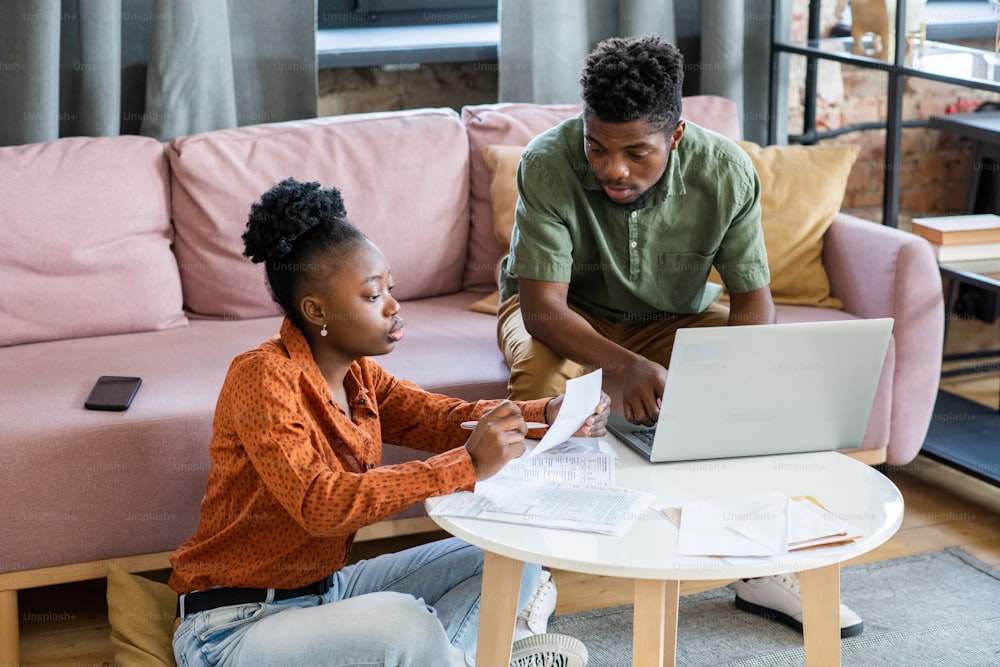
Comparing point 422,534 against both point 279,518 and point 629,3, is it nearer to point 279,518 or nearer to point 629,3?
point 279,518

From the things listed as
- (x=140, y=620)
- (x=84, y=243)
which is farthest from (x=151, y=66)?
(x=140, y=620)

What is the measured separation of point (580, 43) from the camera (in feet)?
9.50

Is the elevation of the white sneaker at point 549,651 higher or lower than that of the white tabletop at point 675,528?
lower

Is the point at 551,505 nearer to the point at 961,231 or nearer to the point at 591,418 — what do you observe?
the point at 591,418

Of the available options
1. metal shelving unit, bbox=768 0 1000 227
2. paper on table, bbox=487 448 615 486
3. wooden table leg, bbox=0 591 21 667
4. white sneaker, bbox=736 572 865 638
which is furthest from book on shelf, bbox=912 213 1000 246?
wooden table leg, bbox=0 591 21 667

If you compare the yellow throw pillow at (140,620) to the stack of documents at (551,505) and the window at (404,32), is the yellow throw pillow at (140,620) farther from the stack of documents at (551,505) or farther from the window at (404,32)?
the window at (404,32)

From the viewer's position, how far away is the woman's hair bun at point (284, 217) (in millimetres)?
1464

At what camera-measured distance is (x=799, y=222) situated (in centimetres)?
248

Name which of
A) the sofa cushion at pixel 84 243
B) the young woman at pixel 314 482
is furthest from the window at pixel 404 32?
the young woman at pixel 314 482

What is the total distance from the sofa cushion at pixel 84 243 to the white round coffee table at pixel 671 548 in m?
1.16

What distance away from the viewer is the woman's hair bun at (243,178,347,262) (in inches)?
57.6

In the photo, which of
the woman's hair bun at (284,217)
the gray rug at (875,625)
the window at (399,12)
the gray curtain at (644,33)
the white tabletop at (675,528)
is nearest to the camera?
the white tabletop at (675,528)

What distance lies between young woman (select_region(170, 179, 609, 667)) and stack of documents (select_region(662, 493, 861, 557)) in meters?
0.24

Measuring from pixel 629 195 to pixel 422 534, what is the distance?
0.90 m
